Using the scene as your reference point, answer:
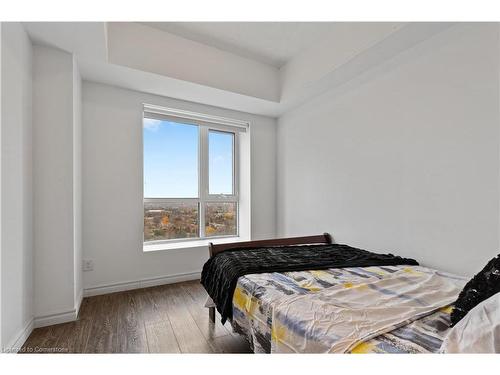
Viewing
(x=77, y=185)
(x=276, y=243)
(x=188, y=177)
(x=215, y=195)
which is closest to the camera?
(x=77, y=185)

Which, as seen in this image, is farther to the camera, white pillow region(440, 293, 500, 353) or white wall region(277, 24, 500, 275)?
white wall region(277, 24, 500, 275)

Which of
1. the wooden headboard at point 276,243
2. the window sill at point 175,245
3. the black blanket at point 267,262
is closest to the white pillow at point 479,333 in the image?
the black blanket at point 267,262

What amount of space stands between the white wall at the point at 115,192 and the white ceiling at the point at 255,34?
Result: 0.86m

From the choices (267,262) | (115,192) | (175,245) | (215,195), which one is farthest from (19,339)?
(215,195)

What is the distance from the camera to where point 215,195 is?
11.8 feet

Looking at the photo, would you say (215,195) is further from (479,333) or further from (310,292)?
(479,333)

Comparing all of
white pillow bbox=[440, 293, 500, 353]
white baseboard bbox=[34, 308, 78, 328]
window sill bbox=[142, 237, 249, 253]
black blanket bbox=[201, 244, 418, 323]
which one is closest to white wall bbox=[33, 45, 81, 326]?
white baseboard bbox=[34, 308, 78, 328]

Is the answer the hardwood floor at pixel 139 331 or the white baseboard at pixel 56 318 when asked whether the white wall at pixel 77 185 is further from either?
the hardwood floor at pixel 139 331

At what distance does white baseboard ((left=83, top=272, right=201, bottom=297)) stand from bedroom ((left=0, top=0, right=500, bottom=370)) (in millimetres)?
18

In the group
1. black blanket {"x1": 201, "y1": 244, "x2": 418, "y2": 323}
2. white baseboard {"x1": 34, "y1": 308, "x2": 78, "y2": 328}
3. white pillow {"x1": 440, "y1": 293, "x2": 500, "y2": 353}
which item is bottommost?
white baseboard {"x1": 34, "y1": 308, "x2": 78, "y2": 328}

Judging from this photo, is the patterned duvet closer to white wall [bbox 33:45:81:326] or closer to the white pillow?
the white pillow

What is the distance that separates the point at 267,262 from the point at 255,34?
2.26 metres

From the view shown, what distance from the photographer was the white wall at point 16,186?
1.52 m

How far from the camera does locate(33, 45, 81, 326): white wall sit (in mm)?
1975
